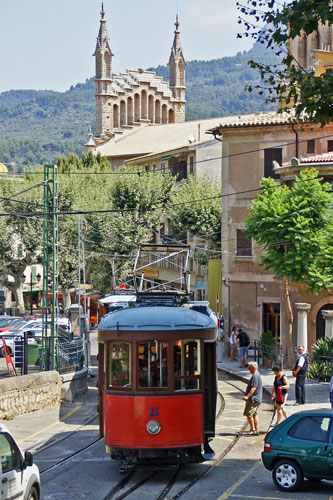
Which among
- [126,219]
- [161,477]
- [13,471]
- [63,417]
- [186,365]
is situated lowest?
[63,417]

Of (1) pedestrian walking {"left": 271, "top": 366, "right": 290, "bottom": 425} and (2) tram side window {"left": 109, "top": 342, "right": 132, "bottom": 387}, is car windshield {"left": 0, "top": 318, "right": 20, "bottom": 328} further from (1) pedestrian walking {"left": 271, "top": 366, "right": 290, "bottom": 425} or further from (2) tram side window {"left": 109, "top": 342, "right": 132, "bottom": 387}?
(2) tram side window {"left": 109, "top": 342, "right": 132, "bottom": 387}

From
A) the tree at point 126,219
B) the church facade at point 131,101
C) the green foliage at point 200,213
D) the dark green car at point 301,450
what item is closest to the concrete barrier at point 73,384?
the dark green car at point 301,450

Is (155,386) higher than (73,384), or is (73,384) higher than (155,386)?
(155,386)

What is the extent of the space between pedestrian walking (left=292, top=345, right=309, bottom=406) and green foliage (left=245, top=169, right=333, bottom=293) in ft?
31.2

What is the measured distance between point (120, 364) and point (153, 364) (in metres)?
0.61

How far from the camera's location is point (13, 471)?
421 inches

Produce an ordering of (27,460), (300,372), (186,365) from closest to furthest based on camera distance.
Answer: (27,460) → (186,365) → (300,372)

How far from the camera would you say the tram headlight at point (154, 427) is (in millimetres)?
14180

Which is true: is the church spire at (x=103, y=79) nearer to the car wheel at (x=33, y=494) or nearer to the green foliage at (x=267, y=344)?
the green foliage at (x=267, y=344)

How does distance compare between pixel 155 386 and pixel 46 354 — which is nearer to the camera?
pixel 155 386

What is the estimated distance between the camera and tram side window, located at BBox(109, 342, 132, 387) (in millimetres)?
14516

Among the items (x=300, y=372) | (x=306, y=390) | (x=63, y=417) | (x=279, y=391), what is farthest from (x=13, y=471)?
(x=306, y=390)

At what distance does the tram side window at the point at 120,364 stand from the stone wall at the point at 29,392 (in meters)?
7.19

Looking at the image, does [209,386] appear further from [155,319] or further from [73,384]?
[73,384]
